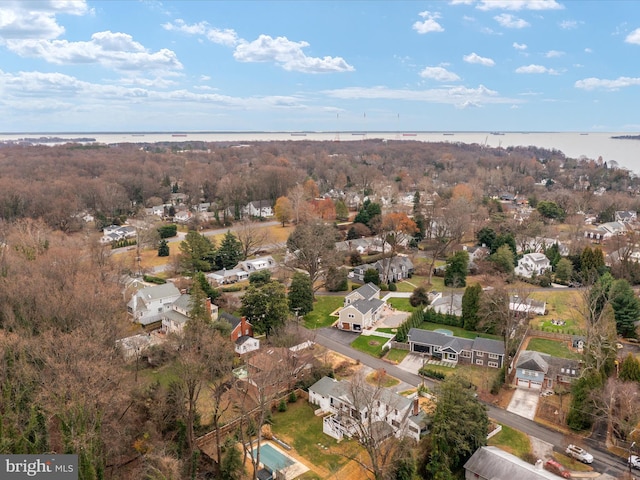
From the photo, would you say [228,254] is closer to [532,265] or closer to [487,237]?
[487,237]

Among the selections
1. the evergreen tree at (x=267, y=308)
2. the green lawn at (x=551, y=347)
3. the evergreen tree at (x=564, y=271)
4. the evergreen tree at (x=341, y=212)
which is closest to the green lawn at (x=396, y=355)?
the evergreen tree at (x=267, y=308)

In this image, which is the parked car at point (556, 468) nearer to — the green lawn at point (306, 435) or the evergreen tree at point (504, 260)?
the green lawn at point (306, 435)

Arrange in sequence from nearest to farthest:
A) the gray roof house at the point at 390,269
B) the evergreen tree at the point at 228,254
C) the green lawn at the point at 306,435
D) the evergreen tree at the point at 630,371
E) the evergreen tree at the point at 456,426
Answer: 1. the evergreen tree at the point at 456,426
2. the green lawn at the point at 306,435
3. the evergreen tree at the point at 630,371
4. the gray roof house at the point at 390,269
5. the evergreen tree at the point at 228,254

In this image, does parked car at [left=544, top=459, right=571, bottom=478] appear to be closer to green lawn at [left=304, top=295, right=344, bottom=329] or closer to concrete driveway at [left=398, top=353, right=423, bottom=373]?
concrete driveway at [left=398, top=353, right=423, bottom=373]

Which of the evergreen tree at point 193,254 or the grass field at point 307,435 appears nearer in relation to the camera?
the grass field at point 307,435

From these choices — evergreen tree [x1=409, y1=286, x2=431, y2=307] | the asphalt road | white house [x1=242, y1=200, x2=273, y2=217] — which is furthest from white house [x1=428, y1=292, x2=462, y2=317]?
white house [x1=242, y1=200, x2=273, y2=217]

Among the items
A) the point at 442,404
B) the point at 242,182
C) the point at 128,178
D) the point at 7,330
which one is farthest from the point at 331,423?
the point at 128,178

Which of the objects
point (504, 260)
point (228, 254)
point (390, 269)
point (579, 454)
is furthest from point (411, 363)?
point (228, 254)
